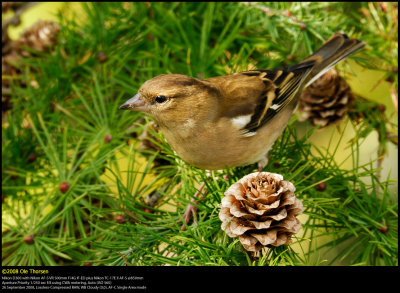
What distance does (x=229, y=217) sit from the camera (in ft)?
3.26

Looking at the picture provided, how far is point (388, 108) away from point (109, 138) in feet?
3.73

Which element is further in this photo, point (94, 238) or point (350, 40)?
point (350, 40)

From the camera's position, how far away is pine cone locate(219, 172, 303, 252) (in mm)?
955

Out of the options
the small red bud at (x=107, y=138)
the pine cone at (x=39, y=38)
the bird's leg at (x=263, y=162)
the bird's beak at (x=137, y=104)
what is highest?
the pine cone at (x=39, y=38)

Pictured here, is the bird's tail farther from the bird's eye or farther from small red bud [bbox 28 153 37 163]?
small red bud [bbox 28 153 37 163]

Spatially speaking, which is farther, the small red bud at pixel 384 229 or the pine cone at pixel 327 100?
the pine cone at pixel 327 100

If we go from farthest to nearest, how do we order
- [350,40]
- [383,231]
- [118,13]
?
[118,13], [350,40], [383,231]

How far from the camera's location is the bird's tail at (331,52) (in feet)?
5.26

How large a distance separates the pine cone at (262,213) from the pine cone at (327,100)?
0.65 metres

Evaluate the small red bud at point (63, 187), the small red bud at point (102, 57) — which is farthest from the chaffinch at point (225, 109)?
the small red bud at point (102, 57)

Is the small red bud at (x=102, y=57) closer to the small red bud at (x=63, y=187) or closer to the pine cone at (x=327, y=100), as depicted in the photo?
the small red bud at (x=63, y=187)

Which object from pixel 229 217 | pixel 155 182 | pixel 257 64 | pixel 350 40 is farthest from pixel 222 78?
pixel 229 217

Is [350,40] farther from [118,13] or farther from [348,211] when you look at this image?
[118,13]

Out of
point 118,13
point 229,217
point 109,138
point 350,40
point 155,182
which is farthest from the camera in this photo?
point 118,13
